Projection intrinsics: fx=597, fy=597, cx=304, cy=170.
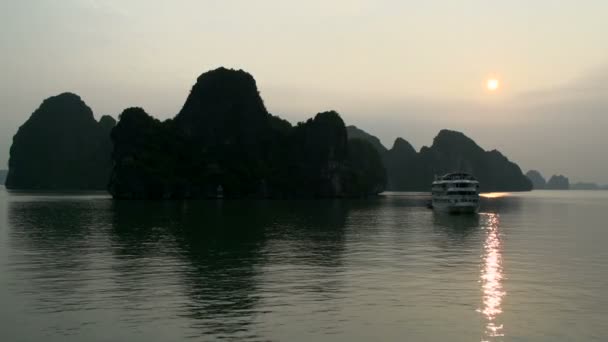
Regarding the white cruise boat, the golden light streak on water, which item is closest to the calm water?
the golden light streak on water

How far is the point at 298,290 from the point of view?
28.6 m

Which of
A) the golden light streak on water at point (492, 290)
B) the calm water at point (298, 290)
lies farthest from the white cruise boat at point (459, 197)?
the golden light streak on water at point (492, 290)

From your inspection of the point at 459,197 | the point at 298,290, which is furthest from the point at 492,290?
the point at 459,197

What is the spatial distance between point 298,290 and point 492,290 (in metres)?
9.50

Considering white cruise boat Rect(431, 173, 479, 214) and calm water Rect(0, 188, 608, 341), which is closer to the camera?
calm water Rect(0, 188, 608, 341)

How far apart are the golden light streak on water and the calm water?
3.0 inches

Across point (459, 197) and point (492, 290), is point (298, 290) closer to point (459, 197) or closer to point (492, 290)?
point (492, 290)

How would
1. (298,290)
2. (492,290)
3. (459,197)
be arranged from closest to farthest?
(298,290)
(492,290)
(459,197)

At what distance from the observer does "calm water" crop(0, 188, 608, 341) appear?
20.7 meters

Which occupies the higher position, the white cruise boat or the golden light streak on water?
the white cruise boat

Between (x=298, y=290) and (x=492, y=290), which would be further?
(x=492, y=290)

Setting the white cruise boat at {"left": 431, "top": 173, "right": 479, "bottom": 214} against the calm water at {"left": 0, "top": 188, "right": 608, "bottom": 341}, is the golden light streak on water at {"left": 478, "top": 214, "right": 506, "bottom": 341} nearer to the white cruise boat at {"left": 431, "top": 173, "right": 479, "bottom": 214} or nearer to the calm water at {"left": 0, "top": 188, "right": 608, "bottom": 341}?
the calm water at {"left": 0, "top": 188, "right": 608, "bottom": 341}

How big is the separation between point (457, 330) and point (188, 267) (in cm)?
2002

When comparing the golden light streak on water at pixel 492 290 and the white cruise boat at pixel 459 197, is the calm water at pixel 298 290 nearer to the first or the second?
the golden light streak on water at pixel 492 290
